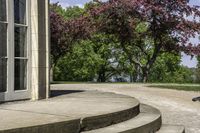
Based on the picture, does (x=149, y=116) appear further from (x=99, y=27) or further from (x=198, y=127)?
(x=99, y=27)

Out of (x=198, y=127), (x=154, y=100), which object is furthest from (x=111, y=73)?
(x=198, y=127)

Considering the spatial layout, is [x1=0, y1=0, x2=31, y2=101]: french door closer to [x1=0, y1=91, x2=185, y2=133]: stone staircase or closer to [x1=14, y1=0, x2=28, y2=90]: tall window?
[x1=14, y1=0, x2=28, y2=90]: tall window

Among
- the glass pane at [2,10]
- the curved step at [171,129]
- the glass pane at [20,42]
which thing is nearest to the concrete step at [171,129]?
the curved step at [171,129]

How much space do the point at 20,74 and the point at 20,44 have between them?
0.66 meters

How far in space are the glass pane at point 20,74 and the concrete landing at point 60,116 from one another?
0.71 metres

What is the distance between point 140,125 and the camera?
795 centimetres

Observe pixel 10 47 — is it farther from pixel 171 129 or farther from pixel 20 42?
pixel 171 129

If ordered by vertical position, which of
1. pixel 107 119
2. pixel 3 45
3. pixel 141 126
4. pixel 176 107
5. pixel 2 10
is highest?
pixel 2 10

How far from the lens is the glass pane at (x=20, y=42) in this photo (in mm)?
10336

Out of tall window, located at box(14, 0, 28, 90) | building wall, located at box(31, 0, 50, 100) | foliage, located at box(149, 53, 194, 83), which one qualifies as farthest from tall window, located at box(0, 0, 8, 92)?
foliage, located at box(149, 53, 194, 83)

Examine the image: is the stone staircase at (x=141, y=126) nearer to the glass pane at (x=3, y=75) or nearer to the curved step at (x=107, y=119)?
the curved step at (x=107, y=119)

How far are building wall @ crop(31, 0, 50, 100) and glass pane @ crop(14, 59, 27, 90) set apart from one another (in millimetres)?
200

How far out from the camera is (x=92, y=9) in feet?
99.8

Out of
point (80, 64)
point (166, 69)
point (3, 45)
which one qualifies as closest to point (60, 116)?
point (3, 45)
